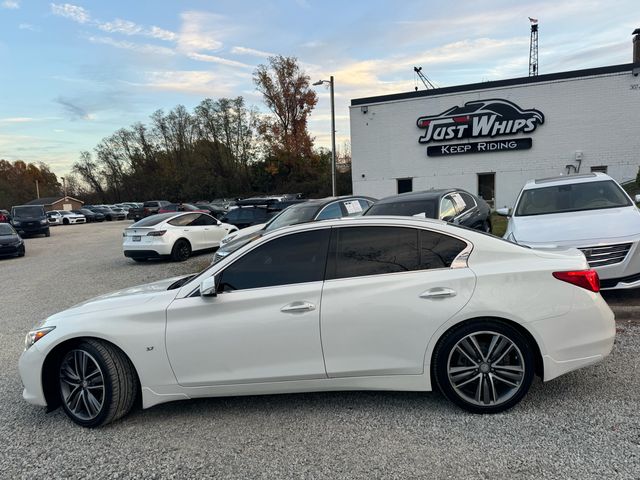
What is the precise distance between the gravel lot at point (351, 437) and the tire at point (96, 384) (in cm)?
13

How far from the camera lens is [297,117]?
50.6 meters

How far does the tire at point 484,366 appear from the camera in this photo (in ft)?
10.8

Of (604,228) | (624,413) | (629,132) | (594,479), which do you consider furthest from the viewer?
(629,132)

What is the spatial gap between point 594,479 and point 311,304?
206cm

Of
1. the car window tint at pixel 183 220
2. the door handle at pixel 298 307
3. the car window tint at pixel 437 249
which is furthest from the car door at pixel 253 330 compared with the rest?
the car window tint at pixel 183 220

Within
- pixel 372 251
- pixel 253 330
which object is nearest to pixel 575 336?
pixel 372 251

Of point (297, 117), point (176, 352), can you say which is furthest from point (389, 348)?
point (297, 117)

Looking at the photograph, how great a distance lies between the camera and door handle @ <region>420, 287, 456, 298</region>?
3291mm

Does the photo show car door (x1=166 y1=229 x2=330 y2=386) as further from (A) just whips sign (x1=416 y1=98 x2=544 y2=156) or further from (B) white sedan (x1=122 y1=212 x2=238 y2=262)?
(A) just whips sign (x1=416 y1=98 x2=544 y2=156)

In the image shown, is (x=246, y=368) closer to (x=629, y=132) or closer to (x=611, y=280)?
(x=611, y=280)

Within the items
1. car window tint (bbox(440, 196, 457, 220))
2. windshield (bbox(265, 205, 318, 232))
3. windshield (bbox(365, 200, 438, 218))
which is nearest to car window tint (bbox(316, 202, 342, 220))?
windshield (bbox(265, 205, 318, 232))

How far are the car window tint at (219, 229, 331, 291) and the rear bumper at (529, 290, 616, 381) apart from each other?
1696mm

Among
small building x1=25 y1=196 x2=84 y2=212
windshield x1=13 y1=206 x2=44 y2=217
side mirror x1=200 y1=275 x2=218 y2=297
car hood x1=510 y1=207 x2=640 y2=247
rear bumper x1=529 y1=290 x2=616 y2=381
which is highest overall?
small building x1=25 y1=196 x2=84 y2=212

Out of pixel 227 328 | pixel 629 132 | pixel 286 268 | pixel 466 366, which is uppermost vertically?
pixel 629 132
